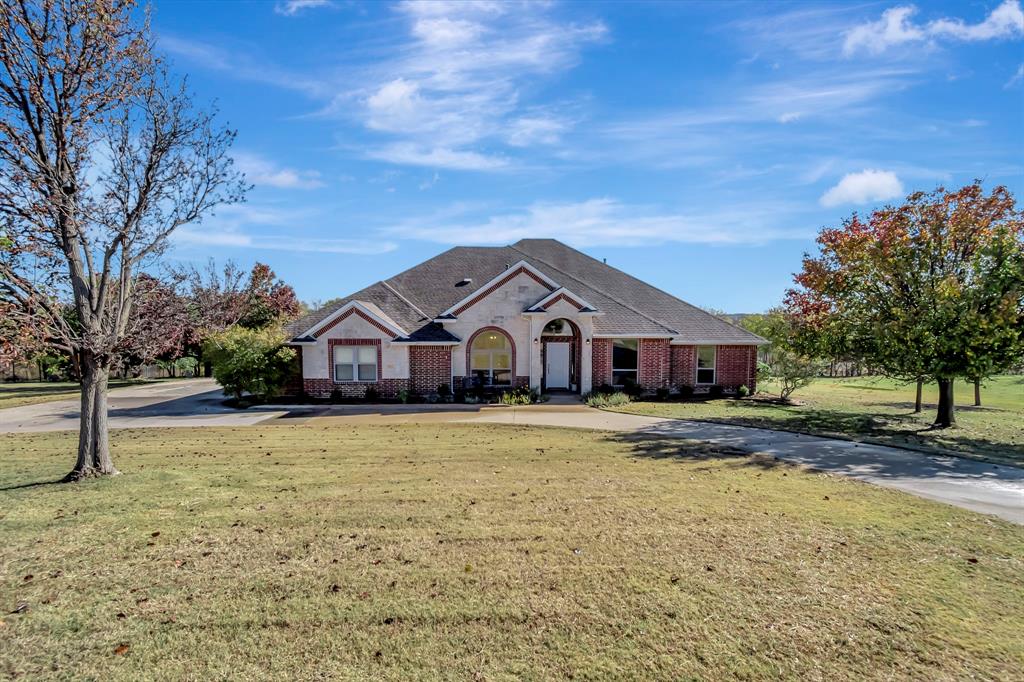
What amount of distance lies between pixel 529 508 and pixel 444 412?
37.4 ft

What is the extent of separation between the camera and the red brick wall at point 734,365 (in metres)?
23.7

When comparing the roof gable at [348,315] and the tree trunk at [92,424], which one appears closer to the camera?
the tree trunk at [92,424]

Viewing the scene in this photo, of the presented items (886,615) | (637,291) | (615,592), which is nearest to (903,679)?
(886,615)

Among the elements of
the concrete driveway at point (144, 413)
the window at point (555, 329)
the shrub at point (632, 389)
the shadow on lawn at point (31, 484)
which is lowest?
the shadow on lawn at point (31, 484)

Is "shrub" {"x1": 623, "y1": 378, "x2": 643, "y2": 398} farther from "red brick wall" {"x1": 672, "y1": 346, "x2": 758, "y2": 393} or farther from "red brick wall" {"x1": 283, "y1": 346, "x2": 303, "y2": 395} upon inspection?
"red brick wall" {"x1": 283, "y1": 346, "x2": 303, "y2": 395}

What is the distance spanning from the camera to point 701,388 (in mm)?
23734

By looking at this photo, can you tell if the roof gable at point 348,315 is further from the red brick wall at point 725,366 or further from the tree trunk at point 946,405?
the tree trunk at point 946,405

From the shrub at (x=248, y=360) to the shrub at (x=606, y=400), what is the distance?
39.9 feet

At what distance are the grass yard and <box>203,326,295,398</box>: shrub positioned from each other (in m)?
10.7

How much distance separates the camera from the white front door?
23531mm

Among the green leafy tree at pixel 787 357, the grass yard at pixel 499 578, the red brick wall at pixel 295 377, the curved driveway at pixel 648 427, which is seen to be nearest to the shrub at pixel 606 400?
the curved driveway at pixel 648 427

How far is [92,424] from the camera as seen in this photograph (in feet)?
30.3

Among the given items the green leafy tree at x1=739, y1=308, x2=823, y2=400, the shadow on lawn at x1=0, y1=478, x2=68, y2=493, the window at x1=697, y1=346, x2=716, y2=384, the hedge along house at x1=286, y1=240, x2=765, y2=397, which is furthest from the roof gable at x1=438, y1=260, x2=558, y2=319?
the shadow on lawn at x1=0, y1=478, x2=68, y2=493

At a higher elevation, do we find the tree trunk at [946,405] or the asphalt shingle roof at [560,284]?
the asphalt shingle roof at [560,284]
